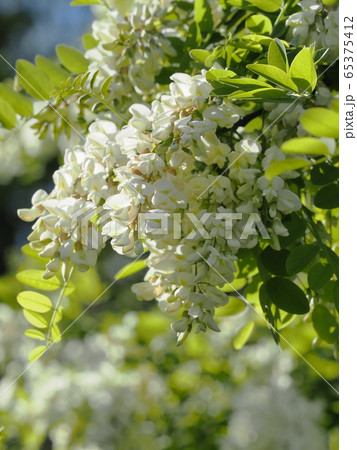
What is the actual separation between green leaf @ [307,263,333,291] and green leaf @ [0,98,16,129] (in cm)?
35

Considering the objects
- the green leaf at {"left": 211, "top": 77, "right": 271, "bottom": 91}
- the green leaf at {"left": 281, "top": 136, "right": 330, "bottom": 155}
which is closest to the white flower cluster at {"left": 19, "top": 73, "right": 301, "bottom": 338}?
the green leaf at {"left": 211, "top": 77, "right": 271, "bottom": 91}

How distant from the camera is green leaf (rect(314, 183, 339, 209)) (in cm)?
57

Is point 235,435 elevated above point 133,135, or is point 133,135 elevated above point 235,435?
point 133,135

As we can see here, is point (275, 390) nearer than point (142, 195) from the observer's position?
No

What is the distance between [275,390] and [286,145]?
948 millimetres

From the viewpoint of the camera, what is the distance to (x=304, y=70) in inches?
19.6

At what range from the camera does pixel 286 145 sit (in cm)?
38

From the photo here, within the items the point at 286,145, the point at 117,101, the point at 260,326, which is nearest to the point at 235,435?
the point at 260,326

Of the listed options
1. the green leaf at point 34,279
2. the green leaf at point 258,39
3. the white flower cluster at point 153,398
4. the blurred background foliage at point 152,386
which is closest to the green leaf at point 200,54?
the green leaf at point 258,39

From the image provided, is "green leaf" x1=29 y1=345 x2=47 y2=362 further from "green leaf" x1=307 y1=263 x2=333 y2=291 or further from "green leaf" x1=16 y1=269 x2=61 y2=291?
"green leaf" x1=307 y1=263 x2=333 y2=291

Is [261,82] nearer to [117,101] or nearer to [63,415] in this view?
[117,101]
